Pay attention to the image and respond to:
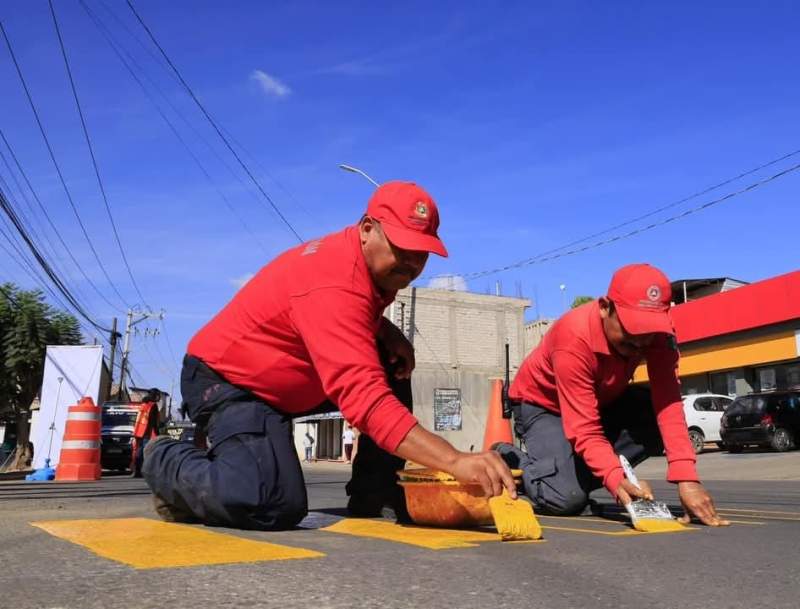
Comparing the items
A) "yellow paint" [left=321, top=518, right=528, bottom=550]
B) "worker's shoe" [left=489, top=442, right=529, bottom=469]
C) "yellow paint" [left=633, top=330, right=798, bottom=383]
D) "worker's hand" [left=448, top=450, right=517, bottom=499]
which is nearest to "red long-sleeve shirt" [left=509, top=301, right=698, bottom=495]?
"worker's shoe" [left=489, top=442, right=529, bottom=469]

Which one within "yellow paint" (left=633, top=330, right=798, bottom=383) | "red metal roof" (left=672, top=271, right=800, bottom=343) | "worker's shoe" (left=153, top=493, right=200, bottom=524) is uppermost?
"red metal roof" (left=672, top=271, right=800, bottom=343)

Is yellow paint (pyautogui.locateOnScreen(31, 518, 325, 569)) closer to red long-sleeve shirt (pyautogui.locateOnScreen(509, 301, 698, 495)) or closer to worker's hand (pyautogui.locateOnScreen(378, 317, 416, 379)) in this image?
worker's hand (pyautogui.locateOnScreen(378, 317, 416, 379))

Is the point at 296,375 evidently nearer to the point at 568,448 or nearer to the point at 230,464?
the point at 230,464

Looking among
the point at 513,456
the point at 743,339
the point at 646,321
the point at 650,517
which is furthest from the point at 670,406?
the point at 743,339

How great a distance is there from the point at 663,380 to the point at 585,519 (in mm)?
854

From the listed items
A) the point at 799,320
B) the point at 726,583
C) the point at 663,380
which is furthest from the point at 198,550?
the point at 799,320

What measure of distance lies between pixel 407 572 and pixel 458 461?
526 mm

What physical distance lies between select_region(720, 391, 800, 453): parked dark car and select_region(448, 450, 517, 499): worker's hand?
17698 mm

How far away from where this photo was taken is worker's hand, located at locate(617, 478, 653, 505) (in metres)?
3.33

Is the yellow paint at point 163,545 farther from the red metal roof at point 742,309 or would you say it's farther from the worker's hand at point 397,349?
the red metal roof at point 742,309

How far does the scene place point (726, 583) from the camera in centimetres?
195

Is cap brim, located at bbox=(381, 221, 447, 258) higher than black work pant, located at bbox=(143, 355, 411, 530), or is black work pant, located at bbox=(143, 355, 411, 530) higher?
cap brim, located at bbox=(381, 221, 447, 258)

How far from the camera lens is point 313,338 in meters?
2.67

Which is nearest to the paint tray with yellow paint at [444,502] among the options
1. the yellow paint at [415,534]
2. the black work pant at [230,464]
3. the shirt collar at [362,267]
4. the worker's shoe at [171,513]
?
the yellow paint at [415,534]
